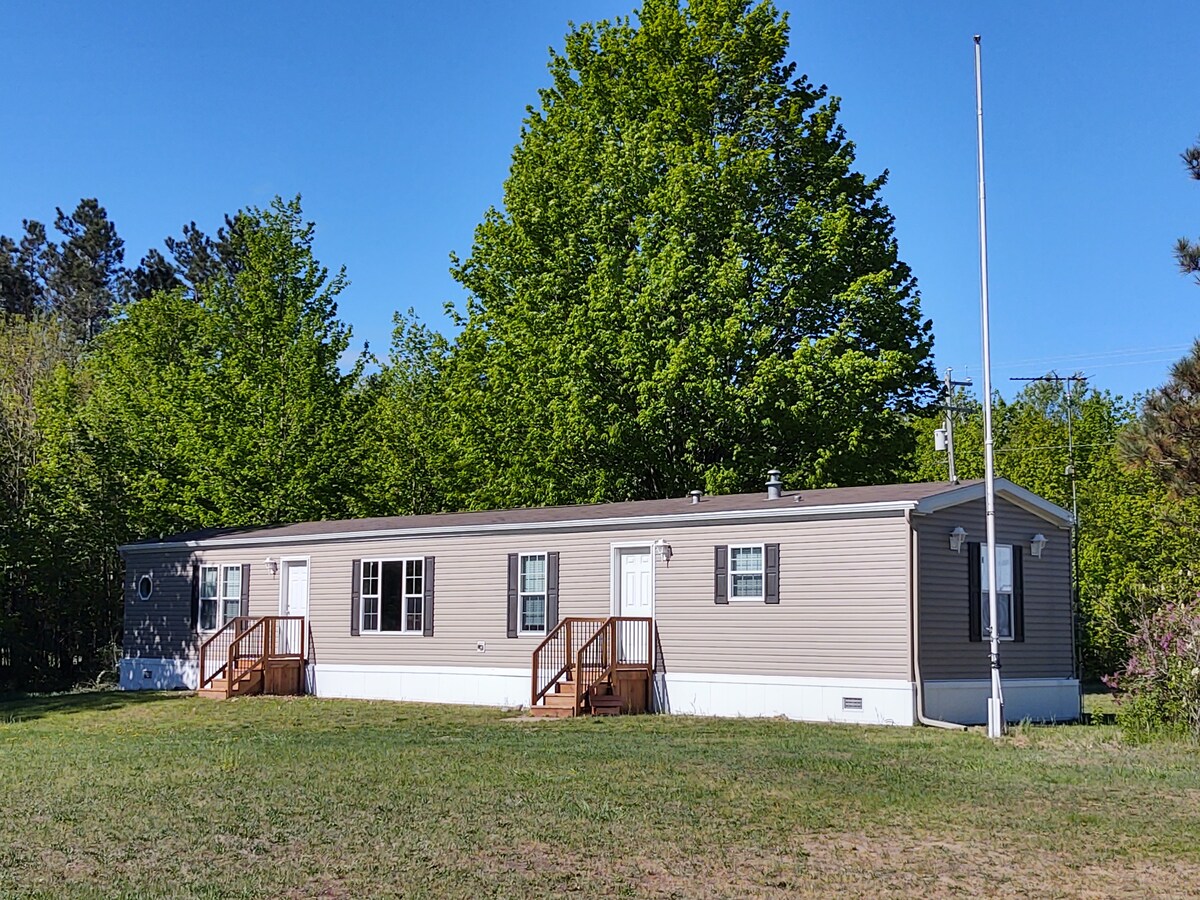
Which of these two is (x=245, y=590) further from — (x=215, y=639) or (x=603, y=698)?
(x=603, y=698)

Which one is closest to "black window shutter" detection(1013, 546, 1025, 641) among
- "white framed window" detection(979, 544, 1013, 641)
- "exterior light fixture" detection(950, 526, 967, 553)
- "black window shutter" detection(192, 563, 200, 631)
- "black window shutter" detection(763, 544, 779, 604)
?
"white framed window" detection(979, 544, 1013, 641)

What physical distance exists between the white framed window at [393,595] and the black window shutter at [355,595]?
54 mm

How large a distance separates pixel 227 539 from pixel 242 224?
37.3 feet

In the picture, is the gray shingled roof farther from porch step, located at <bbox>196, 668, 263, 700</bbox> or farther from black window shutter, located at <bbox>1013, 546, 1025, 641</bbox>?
porch step, located at <bbox>196, 668, 263, 700</bbox>

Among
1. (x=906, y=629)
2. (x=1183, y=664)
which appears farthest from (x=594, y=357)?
(x=1183, y=664)

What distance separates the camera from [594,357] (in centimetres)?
2608

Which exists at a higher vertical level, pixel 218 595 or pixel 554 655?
pixel 218 595

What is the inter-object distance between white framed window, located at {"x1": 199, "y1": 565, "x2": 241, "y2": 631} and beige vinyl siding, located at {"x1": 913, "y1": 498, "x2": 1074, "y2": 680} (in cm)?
1212

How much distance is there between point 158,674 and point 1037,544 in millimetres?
15289

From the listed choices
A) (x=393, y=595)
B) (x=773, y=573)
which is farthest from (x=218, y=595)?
(x=773, y=573)

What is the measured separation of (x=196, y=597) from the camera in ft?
77.3

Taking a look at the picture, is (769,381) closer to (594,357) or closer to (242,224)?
Result: (594,357)

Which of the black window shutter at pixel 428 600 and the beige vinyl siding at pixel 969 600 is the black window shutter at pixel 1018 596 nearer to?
the beige vinyl siding at pixel 969 600

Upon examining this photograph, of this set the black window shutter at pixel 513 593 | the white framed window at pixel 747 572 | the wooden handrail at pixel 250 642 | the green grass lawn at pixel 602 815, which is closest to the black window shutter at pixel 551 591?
the black window shutter at pixel 513 593
